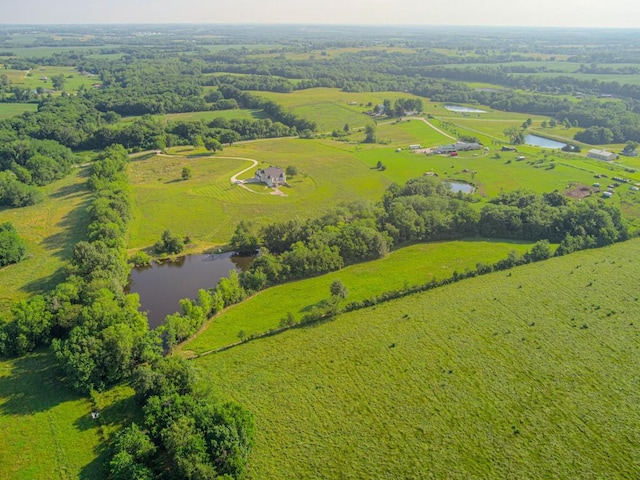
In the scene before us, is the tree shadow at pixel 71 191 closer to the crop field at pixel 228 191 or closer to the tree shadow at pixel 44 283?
the crop field at pixel 228 191

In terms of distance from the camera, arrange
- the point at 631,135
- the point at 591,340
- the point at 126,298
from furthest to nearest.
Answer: the point at 631,135 → the point at 126,298 → the point at 591,340

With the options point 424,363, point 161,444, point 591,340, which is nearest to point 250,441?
point 161,444

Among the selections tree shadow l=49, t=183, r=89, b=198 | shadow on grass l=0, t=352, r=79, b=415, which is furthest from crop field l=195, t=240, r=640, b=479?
tree shadow l=49, t=183, r=89, b=198

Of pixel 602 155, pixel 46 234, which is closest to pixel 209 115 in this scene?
pixel 46 234

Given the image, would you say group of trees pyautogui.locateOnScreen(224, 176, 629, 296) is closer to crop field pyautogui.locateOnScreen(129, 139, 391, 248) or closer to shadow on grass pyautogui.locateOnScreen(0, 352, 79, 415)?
crop field pyautogui.locateOnScreen(129, 139, 391, 248)

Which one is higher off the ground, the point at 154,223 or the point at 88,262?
the point at 88,262

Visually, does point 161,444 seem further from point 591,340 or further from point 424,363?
point 591,340

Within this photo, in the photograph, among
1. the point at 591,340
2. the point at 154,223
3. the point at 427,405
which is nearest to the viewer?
the point at 427,405

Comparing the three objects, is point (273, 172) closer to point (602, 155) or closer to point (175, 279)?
point (175, 279)
